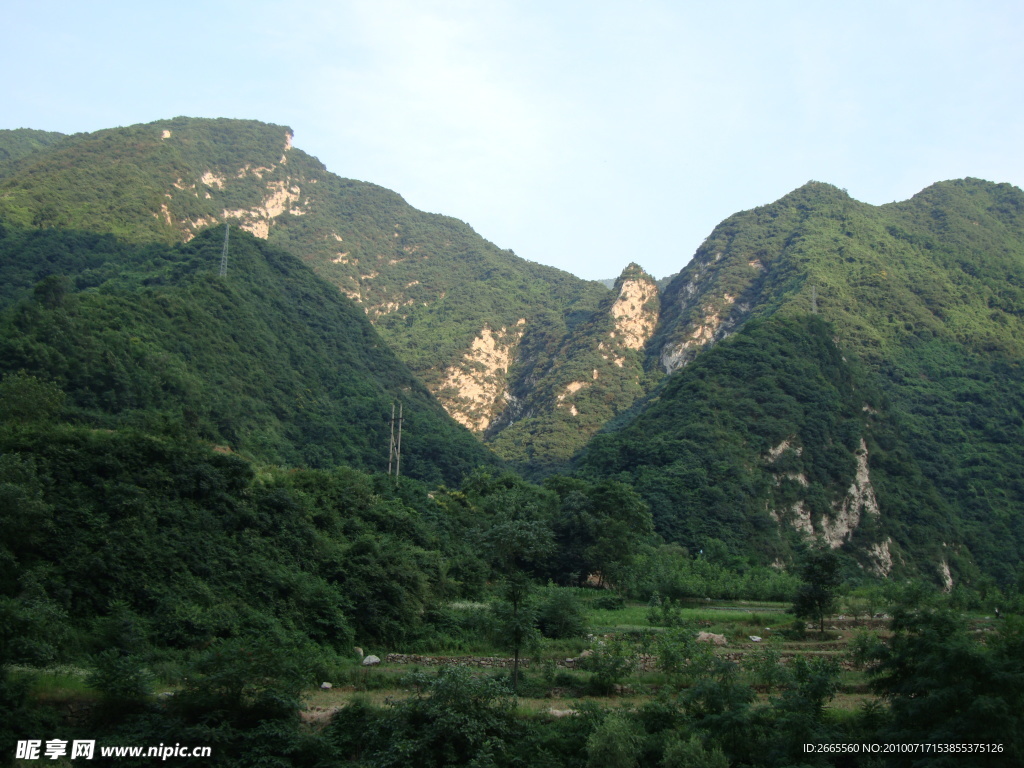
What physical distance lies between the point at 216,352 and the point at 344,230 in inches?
3934

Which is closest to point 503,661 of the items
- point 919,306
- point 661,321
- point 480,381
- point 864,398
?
point 864,398

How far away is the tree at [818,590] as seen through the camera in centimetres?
2777

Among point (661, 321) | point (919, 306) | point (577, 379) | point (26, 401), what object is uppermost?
point (661, 321)

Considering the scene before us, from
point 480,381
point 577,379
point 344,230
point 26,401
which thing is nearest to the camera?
point 26,401

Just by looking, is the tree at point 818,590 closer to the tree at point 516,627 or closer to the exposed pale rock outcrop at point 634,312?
the tree at point 516,627

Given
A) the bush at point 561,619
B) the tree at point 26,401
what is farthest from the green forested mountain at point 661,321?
the bush at point 561,619

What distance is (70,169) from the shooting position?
284ft

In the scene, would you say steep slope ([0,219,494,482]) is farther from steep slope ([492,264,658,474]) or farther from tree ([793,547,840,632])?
tree ([793,547,840,632])

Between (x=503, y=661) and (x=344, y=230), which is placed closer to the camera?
(x=503, y=661)

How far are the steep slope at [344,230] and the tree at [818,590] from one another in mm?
68316

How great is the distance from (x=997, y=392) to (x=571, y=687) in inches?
2767

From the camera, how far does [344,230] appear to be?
154 metres

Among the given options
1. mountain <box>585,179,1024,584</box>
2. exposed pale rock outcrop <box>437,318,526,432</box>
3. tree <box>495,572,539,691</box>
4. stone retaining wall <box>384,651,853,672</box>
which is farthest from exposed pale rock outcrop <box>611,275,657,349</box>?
tree <box>495,572,539,691</box>

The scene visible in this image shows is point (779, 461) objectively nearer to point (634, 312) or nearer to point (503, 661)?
point (503, 661)
